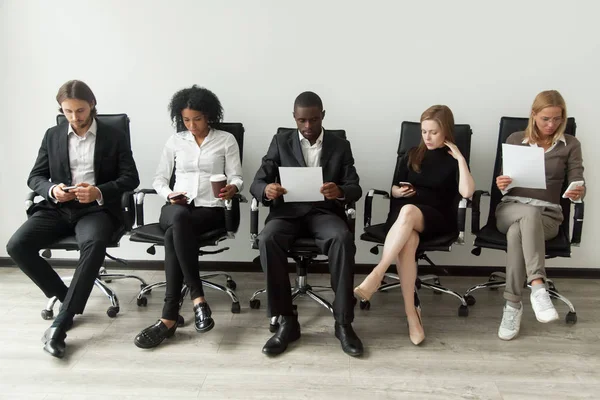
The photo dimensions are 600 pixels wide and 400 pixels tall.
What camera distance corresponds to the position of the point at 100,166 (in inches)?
104

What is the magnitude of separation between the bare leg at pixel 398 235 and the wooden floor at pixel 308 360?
0.37 m

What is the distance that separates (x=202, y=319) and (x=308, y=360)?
1.89 feet

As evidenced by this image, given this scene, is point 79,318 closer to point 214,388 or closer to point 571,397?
point 214,388

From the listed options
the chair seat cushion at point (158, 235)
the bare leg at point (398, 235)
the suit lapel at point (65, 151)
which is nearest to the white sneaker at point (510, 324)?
the bare leg at point (398, 235)

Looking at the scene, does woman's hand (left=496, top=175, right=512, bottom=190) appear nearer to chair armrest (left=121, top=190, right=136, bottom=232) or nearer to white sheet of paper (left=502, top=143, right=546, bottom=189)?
white sheet of paper (left=502, top=143, right=546, bottom=189)

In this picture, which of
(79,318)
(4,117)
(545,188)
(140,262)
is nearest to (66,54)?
(4,117)

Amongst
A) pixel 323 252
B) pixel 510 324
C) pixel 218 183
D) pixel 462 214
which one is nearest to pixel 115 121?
pixel 218 183

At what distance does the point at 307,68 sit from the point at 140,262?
1.82 m

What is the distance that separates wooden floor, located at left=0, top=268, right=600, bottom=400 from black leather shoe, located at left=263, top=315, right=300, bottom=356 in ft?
0.13

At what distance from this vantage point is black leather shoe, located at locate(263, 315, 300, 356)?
218 centimetres

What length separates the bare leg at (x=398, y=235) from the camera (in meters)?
2.27

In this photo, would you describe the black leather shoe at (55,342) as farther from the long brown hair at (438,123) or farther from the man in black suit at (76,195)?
the long brown hair at (438,123)

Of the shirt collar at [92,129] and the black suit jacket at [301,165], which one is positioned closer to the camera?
the black suit jacket at [301,165]

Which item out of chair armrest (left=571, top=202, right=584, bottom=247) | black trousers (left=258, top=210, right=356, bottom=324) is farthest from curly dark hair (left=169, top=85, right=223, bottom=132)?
chair armrest (left=571, top=202, right=584, bottom=247)
